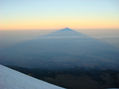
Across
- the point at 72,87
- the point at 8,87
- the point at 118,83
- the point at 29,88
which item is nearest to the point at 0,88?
the point at 8,87

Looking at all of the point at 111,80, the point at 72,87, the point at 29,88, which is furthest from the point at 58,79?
the point at 29,88

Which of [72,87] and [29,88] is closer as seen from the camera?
[29,88]

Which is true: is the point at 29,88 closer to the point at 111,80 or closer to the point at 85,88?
the point at 85,88

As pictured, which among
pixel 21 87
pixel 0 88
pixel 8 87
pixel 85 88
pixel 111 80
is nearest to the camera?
pixel 0 88

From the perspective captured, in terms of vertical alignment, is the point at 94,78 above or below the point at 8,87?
below

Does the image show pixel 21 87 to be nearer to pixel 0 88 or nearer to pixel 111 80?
pixel 0 88

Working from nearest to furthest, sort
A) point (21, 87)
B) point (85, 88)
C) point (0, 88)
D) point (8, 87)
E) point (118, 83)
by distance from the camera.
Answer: point (0, 88), point (8, 87), point (21, 87), point (85, 88), point (118, 83)

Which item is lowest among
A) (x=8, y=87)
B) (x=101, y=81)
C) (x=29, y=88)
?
(x=101, y=81)

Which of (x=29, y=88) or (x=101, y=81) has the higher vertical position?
(x=29, y=88)

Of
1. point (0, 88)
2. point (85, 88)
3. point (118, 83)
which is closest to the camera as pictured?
point (0, 88)
